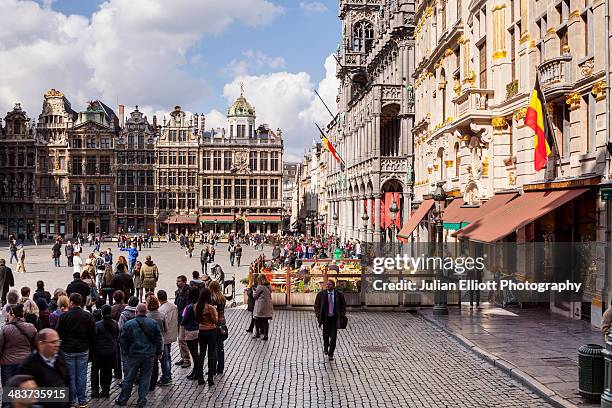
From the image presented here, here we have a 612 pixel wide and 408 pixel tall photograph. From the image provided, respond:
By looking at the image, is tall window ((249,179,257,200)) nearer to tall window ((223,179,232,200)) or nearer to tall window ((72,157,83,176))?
tall window ((223,179,232,200))

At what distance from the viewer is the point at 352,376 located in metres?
12.8

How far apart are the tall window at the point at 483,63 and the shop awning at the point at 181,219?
63390 mm

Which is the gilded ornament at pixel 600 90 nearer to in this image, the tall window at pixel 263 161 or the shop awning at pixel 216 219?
the shop awning at pixel 216 219

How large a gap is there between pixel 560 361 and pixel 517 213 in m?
6.49

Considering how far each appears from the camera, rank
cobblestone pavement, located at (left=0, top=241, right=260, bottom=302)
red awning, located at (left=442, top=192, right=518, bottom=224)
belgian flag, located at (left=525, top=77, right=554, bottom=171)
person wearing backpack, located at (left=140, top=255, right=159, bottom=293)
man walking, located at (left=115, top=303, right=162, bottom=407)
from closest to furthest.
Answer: man walking, located at (left=115, top=303, right=162, bottom=407) → belgian flag, located at (left=525, top=77, right=554, bottom=171) → person wearing backpack, located at (left=140, top=255, right=159, bottom=293) → red awning, located at (left=442, top=192, right=518, bottom=224) → cobblestone pavement, located at (left=0, top=241, right=260, bottom=302)

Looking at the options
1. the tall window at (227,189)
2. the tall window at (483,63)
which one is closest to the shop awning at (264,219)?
the tall window at (227,189)

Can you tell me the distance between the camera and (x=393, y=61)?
46281mm

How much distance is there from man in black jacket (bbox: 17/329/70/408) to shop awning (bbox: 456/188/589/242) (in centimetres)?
1291

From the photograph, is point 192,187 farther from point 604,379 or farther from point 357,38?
point 604,379

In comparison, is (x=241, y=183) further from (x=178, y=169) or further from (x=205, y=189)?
(x=178, y=169)

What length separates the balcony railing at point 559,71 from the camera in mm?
17625

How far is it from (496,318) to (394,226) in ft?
78.5

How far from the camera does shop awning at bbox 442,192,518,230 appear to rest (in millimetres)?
21822

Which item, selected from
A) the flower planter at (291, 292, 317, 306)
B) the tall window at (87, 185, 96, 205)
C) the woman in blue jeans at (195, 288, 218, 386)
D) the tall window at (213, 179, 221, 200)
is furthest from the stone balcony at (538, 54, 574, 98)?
the tall window at (87, 185, 96, 205)
